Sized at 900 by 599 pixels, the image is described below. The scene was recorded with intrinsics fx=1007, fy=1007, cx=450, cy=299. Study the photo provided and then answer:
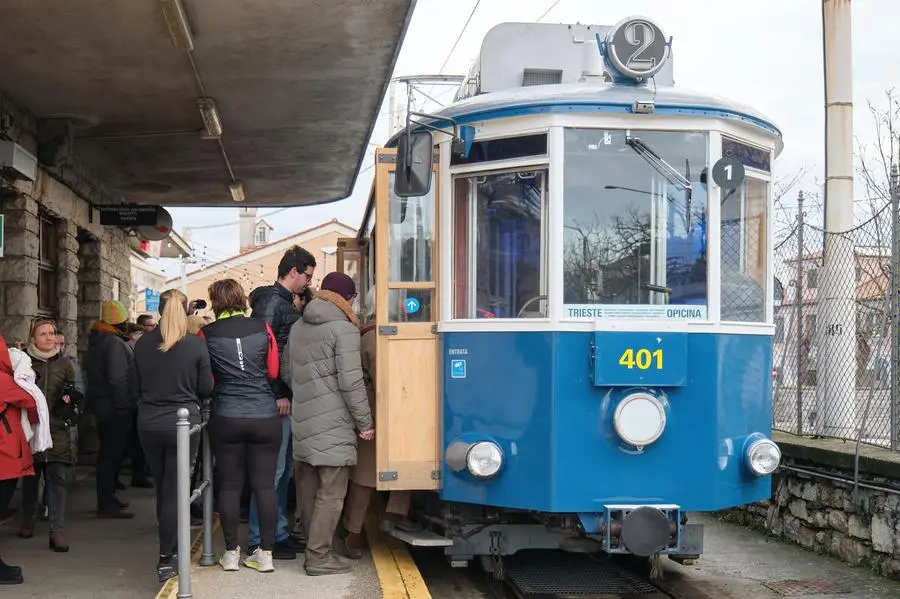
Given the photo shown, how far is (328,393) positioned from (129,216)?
685 cm

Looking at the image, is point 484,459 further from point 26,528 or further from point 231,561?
point 26,528

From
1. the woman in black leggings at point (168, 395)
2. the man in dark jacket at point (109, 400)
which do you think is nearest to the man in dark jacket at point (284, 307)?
the woman in black leggings at point (168, 395)

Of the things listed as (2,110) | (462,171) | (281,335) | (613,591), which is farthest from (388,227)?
(2,110)

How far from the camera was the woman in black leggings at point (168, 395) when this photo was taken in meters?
6.00

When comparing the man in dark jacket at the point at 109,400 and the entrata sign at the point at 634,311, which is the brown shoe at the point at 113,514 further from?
the entrata sign at the point at 634,311

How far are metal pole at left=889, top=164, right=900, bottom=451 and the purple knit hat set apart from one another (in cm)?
414

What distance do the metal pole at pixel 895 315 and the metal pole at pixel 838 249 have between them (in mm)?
→ 781

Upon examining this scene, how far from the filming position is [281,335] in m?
7.07

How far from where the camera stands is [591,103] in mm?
6113

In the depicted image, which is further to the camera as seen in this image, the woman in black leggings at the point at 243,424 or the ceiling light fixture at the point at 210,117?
the ceiling light fixture at the point at 210,117

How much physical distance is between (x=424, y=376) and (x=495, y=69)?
238 centimetres

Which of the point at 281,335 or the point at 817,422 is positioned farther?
the point at 817,422

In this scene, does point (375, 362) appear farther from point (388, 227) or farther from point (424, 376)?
point (388, 227)

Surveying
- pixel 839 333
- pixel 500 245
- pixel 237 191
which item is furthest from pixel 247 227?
pixel 500 245
